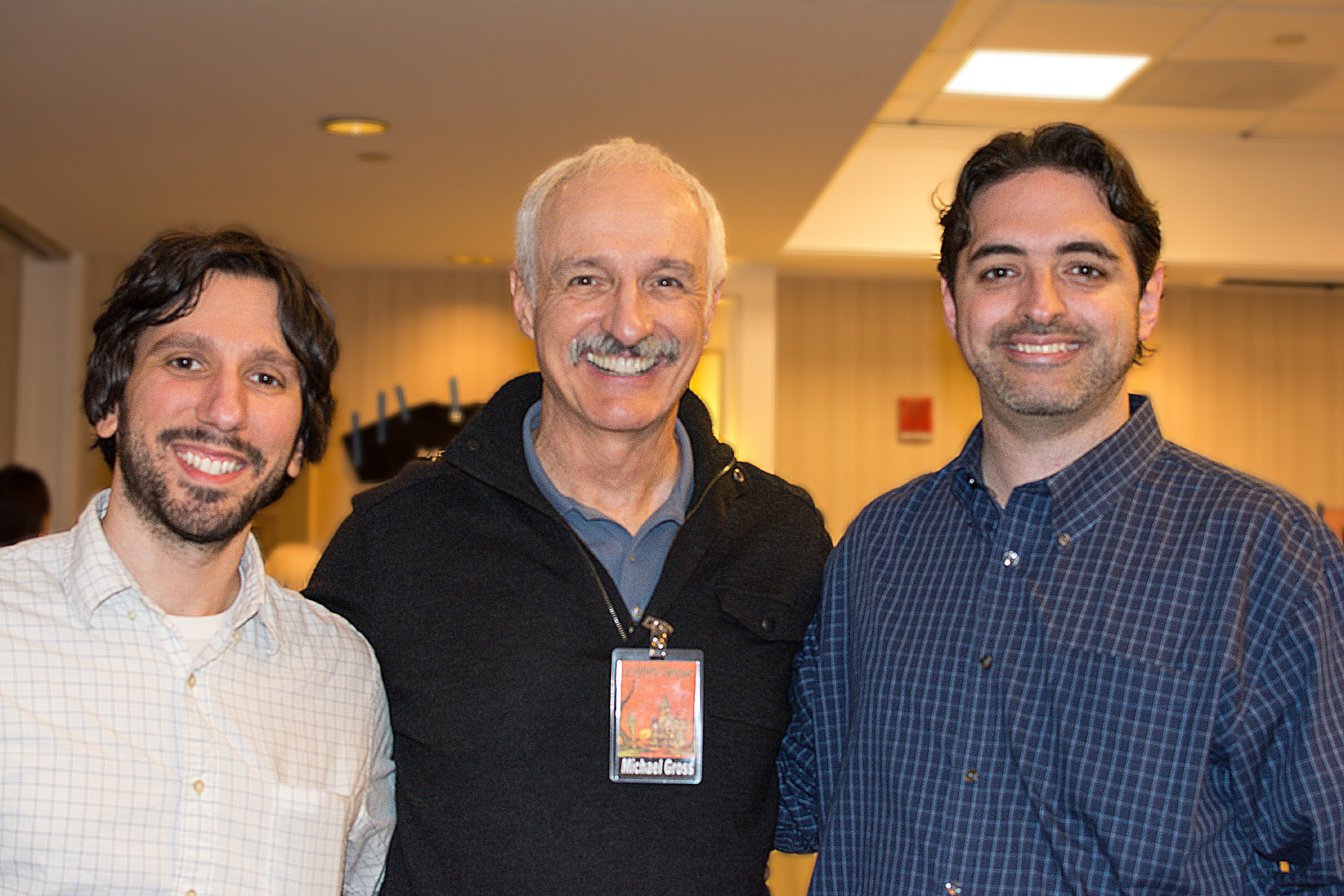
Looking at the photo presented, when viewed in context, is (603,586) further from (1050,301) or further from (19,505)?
(19,505)

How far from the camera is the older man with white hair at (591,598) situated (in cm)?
175

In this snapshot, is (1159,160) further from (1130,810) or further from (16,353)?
(16,353)

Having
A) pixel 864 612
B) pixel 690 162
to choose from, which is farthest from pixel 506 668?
pixel 690 162

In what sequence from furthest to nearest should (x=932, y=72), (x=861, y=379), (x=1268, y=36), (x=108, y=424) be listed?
(x=861, y=379), (x=932, y=72), (x=1268, y=36), (x=108, y=424)

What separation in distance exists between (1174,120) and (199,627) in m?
6.06

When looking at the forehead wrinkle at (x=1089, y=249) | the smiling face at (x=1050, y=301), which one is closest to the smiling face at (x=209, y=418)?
the smiling face at (x=1050, y=301)

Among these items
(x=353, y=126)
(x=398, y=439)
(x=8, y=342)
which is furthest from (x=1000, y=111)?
(x=8, y=342)

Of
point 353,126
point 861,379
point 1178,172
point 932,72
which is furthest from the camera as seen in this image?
point 861,379

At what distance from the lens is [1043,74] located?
548cm

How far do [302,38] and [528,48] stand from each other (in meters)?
0.71

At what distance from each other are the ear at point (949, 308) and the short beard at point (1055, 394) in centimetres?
16

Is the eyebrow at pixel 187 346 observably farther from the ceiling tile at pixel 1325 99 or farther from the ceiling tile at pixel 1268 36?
the ceiling tile at pixel 1325 99

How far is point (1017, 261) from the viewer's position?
1.79 m

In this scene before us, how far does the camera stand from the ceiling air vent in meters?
5.39
